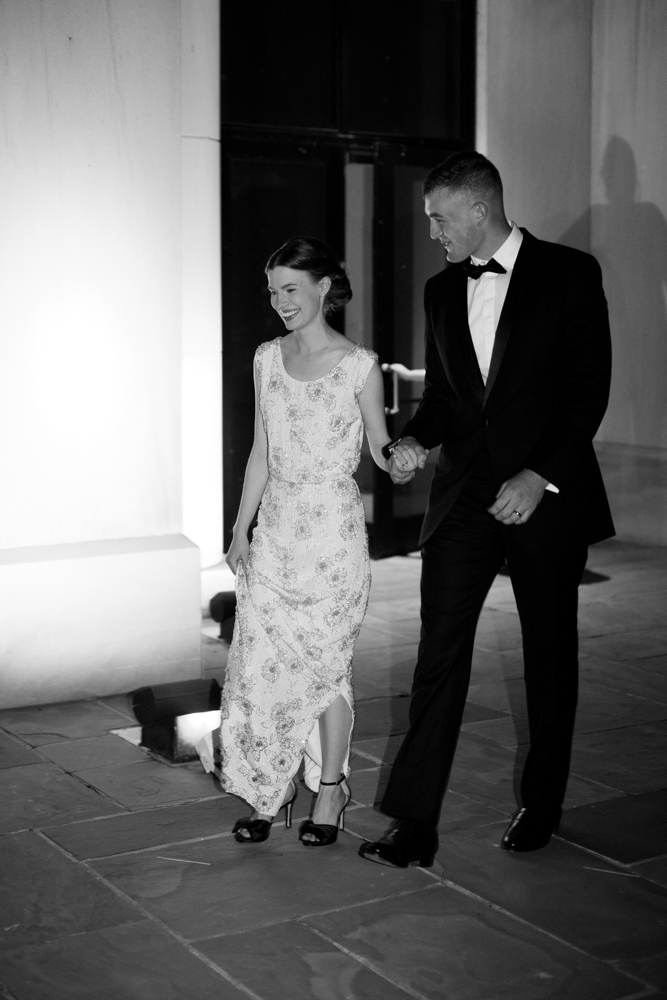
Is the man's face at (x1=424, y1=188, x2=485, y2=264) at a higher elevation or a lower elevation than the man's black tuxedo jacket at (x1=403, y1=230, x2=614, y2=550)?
higher

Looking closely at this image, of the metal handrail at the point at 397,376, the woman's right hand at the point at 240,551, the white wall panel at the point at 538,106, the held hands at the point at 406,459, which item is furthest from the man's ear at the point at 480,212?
the white wall panel at the point at 538,106

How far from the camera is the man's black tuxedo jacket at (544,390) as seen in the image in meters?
3.59

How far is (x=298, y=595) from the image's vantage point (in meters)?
3.94

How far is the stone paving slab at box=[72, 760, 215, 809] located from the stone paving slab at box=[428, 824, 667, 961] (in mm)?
997

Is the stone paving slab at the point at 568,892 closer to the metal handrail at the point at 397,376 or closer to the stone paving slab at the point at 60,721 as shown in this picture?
the stone paving slab at the point at 60,721

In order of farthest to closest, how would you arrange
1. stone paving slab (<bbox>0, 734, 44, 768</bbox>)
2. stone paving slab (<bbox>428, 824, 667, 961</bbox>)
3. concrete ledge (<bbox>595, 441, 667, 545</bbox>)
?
concrete ledge (<bbox>595, 441, 667, 545</bbox>) → stone paving slab (<bbox>0, 734, 44, 768</bbox>) → stone paving slab (<bbox>428, 824, 667, 961</bbox>)

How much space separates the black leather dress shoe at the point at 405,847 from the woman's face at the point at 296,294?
155 cm

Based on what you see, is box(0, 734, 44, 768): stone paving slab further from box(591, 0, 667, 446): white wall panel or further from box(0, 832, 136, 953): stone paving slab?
box(591, 0, 667, 446): white wall panel

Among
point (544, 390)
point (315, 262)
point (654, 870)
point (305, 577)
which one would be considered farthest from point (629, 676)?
point (315, 262)

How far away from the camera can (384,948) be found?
3.23 metres

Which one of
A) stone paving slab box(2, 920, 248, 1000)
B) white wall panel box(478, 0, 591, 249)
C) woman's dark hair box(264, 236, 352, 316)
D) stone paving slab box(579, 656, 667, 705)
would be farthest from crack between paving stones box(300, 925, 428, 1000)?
white wall panel box(478, 0, 591, 249)

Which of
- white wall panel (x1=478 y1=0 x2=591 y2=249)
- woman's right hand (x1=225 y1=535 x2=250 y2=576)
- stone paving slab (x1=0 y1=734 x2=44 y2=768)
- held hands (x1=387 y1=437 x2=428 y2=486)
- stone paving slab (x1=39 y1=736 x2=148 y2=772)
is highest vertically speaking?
white wall panel (x1=478 y1=0 x2=591 y2=249)

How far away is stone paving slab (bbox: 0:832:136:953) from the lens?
334 centimetres

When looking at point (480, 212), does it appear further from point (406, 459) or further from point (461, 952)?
point (461, 952)
